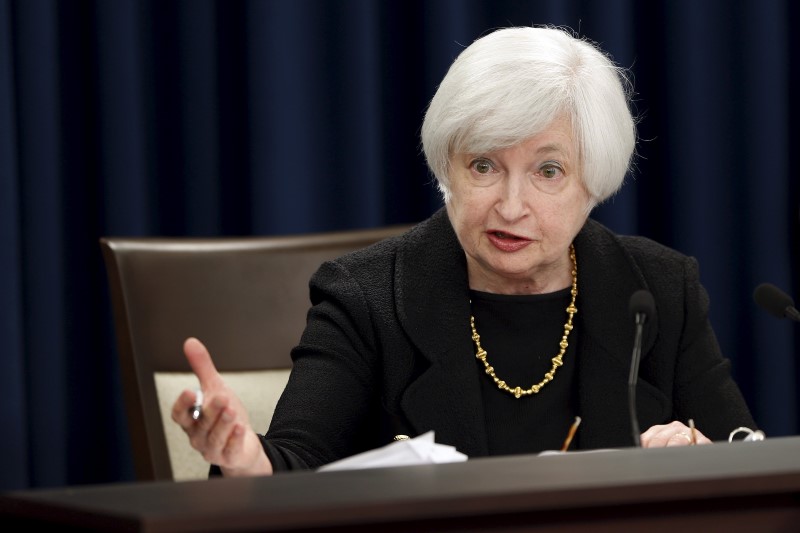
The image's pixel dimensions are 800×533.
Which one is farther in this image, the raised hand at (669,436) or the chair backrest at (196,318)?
the chair backrest at (196,318)

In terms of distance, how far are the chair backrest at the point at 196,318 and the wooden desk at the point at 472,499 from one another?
1.14 metres

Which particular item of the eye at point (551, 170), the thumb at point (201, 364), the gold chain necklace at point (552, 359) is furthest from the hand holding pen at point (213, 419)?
the eye at point (551, 170)

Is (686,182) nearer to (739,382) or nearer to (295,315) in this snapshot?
(739,382)

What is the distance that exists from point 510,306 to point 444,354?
0.52ft

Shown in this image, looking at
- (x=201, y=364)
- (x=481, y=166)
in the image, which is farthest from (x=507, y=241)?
(x=201, y=364)

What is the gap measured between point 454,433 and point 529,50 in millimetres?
589

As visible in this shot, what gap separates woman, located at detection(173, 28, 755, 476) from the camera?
1.89 metres

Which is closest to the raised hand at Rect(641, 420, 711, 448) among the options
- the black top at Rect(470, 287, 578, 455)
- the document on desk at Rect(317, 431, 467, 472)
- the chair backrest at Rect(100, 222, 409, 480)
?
the black top at Rect(470, 287, 578, 455)

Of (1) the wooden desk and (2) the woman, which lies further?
(2) the woman

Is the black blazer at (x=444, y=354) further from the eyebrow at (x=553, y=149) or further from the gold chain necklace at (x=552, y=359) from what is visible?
the eyebrow at (x=553, y=149)

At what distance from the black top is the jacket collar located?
42 mm

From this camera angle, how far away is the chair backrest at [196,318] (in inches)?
86.2

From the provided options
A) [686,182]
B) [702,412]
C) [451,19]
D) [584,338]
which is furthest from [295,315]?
[686,182]

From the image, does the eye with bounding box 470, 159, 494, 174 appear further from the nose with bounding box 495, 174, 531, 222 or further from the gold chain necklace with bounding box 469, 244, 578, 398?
the gold chain necklace with bounding box 469, 244, 578, 398
